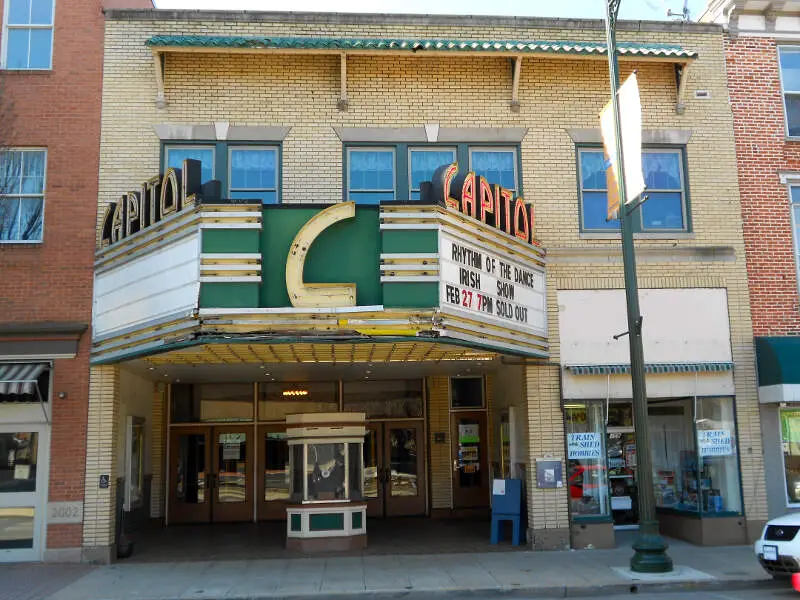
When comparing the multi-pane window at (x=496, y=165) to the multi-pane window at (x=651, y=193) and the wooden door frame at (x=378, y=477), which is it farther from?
the wooden door frame at (x=378, y=477)

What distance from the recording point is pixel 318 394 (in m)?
20.5

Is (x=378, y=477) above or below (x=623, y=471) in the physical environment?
below

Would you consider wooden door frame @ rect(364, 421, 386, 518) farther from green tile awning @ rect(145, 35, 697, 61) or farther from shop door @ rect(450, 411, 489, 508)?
green tile awning @ rect(145, 35, 697, 61)

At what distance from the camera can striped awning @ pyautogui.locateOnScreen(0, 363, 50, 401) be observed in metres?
13.8

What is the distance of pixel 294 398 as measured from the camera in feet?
67.1

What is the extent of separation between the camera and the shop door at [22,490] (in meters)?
14.2

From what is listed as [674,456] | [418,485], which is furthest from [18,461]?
[674,456]

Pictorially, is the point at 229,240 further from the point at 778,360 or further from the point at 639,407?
the point at 778,360

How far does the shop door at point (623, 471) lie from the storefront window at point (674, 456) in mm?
527

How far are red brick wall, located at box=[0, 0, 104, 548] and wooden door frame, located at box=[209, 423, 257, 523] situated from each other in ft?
19.2

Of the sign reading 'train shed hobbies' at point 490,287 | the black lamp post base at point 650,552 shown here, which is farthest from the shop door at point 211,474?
the black lamp post base at point 650,552

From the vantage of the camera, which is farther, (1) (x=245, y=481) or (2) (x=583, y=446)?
(1) (x=245, y=481)

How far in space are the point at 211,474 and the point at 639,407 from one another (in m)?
11.5

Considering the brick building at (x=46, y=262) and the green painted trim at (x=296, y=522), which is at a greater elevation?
the brick building at (x=46, y=262)
